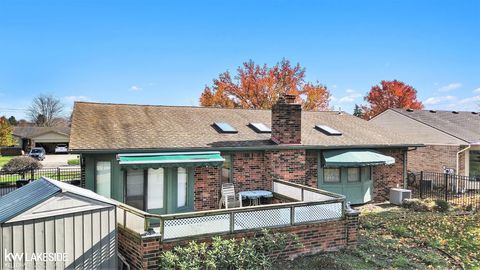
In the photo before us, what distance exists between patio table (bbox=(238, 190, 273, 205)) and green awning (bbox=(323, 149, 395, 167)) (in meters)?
3.25

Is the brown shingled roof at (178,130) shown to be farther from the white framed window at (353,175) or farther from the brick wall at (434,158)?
the brick wall at (434,158)

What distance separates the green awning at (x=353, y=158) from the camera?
560 inches

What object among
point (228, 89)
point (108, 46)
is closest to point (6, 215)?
point (108, 46)

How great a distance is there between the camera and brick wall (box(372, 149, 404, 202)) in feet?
53.9

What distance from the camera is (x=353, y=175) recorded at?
15.6m

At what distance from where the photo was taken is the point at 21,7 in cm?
1808

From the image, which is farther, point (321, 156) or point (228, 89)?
point (228, 89)

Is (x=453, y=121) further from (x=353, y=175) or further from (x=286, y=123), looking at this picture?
(x=286, y=123)

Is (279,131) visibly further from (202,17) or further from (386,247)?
(202,17)

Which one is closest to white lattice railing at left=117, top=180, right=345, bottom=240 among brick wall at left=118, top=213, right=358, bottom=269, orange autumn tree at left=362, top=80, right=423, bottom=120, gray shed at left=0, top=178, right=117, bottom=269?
brick wall at left=118, top=213, right=358, bottom=269

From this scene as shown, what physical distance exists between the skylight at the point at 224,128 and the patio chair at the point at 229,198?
267 centimetres

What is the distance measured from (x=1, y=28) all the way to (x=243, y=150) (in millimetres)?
22713

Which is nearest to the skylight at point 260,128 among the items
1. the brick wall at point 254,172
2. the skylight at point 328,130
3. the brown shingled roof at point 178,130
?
the brown shingled roof at point 178,130

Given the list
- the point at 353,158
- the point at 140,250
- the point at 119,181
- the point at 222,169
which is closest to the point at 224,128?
the point at 222,169
